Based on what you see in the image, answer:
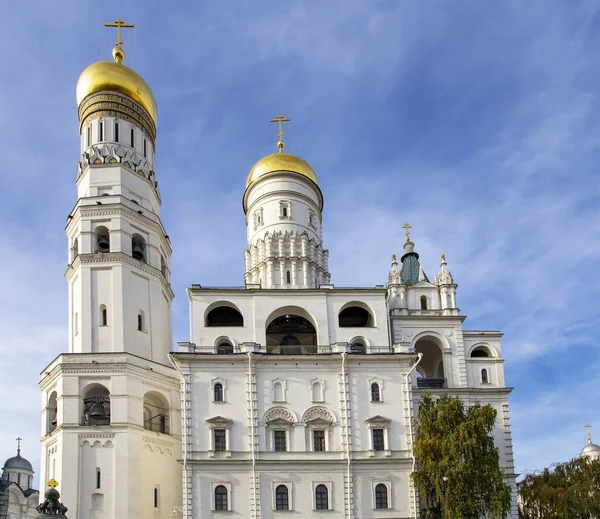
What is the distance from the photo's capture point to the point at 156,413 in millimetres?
41750

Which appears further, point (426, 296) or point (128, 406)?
point (426, 296)

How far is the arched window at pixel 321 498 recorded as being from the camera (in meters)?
36.7

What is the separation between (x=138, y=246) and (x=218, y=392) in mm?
10666

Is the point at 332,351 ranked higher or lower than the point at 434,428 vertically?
higher

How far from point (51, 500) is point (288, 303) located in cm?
1755

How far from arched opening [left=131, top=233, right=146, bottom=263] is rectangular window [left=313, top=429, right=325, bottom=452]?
13.7 meters

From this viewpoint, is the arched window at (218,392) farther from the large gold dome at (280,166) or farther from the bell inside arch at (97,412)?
the large gold dome at (280,166)

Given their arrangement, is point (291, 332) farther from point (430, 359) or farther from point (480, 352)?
point (480, 352)

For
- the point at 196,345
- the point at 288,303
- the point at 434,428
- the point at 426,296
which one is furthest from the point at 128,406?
the point at 426,296

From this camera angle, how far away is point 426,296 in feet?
145

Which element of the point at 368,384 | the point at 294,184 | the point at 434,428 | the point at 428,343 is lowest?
the point at 434,428


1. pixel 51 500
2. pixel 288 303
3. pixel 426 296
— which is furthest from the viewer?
pixel 426 296

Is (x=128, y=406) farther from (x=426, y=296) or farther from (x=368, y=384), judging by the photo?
(x=426, y=296)

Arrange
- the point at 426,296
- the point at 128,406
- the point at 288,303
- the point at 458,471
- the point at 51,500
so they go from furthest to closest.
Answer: the point at 426,296
the point at 288,303
the point at 128,406
the point at 458,471
the point at 51,500
